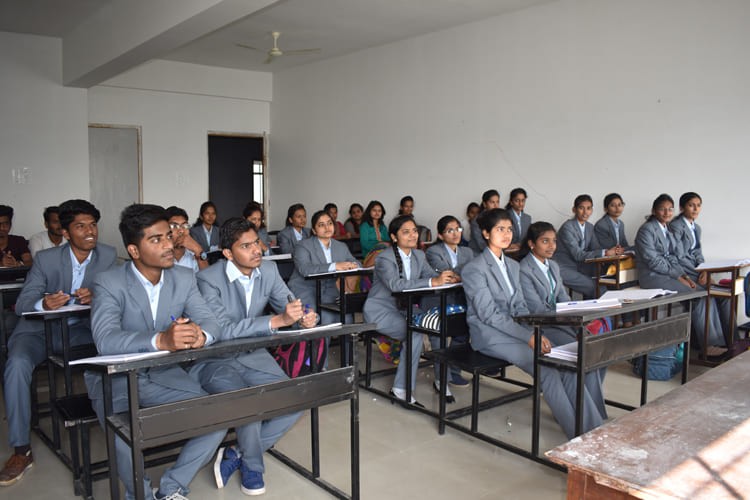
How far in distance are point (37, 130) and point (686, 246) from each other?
23.5 ft

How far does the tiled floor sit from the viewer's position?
2.69m

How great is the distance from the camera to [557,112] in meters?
6.41

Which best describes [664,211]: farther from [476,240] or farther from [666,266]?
[476,240]

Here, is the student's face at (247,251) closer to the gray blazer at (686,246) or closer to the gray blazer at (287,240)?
the gray blazer at (287,240)

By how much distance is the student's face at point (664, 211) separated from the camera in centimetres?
525

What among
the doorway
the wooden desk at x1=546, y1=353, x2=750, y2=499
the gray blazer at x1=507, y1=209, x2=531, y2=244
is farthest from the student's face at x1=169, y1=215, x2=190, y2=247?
the doorway

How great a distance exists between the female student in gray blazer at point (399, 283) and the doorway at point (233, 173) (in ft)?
26.2

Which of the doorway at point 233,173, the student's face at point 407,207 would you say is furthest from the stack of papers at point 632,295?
the doorway at point 233,173

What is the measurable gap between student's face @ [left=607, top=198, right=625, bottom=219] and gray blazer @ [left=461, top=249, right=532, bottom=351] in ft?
9.13

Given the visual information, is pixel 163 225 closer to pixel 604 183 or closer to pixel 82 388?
pixel 82 388

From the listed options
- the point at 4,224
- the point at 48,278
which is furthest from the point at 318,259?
the point at 4,224

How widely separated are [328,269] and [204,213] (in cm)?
294

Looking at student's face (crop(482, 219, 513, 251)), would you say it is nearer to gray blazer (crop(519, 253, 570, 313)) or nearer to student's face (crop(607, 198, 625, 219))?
gray blazer (crop(519, 253, 570, 313))

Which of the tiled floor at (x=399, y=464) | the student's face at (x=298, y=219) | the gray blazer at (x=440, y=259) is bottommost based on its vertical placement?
the tiled floor at (x=399, y=464)
